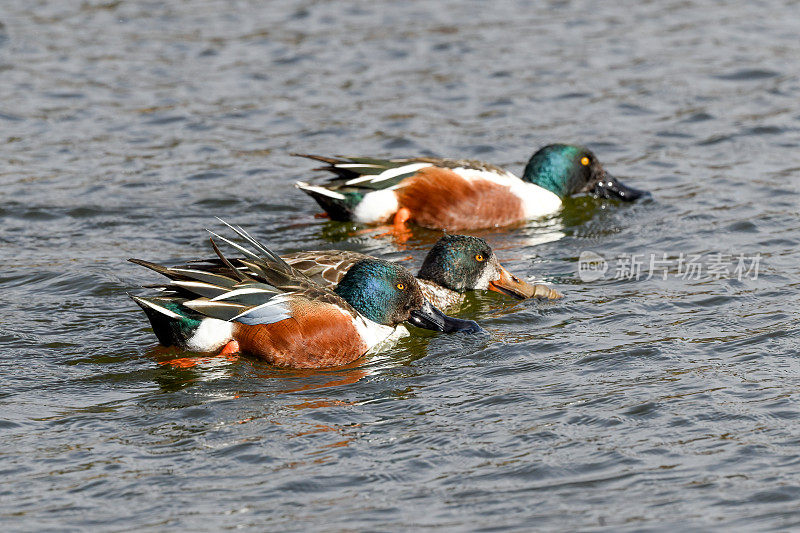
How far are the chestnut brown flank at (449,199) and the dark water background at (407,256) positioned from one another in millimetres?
193

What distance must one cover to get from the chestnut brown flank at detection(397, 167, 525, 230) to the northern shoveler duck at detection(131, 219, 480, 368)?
328cm

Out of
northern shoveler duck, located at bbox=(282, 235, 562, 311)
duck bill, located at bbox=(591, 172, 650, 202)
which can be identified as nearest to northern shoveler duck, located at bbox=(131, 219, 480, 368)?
northern shoveler duck, located at bbox=(282, 235, 562, 311)

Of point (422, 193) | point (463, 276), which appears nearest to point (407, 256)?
point (422, 193)

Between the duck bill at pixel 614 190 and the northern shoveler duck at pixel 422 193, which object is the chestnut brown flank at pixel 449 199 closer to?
the northern shoveler duck at pixel 422 193

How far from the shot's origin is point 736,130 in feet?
40.5

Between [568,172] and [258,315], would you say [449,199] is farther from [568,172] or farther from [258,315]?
[258,315]

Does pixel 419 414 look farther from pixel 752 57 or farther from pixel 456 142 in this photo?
pixel 752 57

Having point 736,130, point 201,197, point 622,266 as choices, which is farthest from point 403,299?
A: point 736,130

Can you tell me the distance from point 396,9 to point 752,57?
498cm

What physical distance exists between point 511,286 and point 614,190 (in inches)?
111

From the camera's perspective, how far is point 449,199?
10.5m

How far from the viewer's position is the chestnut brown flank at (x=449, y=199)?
34.2ft

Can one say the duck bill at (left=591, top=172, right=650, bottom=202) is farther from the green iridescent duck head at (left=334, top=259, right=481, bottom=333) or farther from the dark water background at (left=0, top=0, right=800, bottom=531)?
A: the green iridescent duck head at (left=334, top=259, right=481, bottom=333)

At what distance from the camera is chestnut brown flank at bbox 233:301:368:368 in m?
7.02
